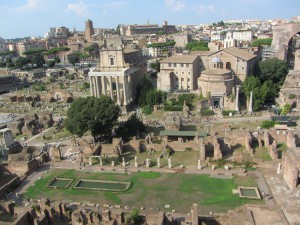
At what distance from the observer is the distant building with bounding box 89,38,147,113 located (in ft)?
207

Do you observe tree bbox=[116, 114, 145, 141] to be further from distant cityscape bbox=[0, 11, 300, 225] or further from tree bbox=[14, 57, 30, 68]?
tree bbox=[14, 57, 30, 68]

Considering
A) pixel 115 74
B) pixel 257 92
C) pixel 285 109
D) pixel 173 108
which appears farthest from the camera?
pixel 115 74

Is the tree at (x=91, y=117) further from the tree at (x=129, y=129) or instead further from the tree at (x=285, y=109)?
the tree at (x=285, y=109)

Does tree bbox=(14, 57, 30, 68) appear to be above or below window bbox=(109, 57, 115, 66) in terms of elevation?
above

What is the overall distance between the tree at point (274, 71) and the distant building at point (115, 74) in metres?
29.6

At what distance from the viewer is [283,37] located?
78125 millimetres

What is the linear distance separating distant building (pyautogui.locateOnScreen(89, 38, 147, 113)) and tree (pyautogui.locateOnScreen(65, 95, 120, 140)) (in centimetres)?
1791

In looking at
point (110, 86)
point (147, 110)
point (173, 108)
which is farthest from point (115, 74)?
point (173, 108)

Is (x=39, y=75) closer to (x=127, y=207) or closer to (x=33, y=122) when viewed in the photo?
(x=33, y=122)

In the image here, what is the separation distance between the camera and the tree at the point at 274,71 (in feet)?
209

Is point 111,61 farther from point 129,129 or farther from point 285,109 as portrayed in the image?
point 285,109

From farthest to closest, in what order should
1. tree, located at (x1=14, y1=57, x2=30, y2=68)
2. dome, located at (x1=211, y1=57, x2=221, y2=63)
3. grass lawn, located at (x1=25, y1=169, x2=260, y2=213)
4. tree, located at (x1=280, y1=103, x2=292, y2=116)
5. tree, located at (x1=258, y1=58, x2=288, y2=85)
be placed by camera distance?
tree, located at (x1=14, y1=57, x2=30, y2=68)
tree, located at (x1=258, y1=58, x2=288, y2=85)
dome, located at (x1=211, y1=57, x2=221, y2=63)
tree, located at (x1=280, y1=103, x2=292, y2=116)
grass lawn, located at (x1=25, y1=169, x2=260, y2=213)

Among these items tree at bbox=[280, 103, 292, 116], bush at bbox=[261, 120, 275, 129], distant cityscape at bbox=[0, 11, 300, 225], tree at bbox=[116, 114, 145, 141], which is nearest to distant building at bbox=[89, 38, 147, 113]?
distant cityscape at bbox=[0, 11, 300, 225]

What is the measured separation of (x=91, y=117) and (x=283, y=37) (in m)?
61.5
